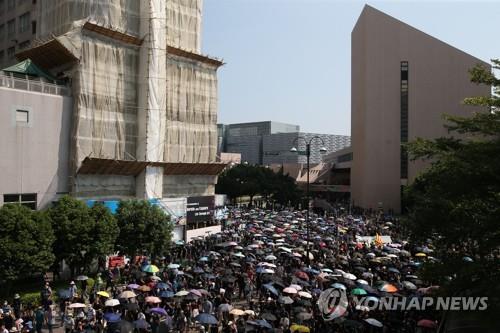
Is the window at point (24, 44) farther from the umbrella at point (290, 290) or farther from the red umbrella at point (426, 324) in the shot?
the red umbrella at point (426, 324)

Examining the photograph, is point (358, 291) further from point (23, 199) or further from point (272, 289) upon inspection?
point (23, 199)

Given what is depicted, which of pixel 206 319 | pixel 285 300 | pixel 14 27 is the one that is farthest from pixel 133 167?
pixel 206 319

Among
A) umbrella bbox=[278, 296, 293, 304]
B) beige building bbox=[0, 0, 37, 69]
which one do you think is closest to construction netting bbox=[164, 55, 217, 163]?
beige building bbox=[0, 0, 37, 69]

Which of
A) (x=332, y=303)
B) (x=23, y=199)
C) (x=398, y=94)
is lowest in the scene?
(x=332, y=303)

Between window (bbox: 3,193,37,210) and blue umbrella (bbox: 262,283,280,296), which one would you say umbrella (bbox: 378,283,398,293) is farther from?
window (bbox: 3,193,37,210)

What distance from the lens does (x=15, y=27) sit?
43.6 metres

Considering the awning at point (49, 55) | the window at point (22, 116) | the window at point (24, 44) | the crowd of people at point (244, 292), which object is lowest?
the crowd of people at point (244, 292)

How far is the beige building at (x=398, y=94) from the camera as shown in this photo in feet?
216

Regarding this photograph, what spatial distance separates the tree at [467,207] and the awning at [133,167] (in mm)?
22708

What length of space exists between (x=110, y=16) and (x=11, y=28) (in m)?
16.0

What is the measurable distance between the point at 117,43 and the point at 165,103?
19.5 feet

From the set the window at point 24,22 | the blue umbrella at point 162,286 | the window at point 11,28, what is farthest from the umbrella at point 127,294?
the window at point 11,28

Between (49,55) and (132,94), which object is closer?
(49,55)

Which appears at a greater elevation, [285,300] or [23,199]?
[23,199]
